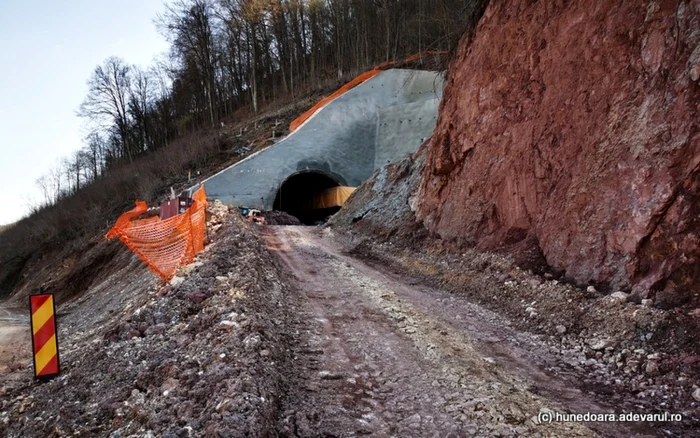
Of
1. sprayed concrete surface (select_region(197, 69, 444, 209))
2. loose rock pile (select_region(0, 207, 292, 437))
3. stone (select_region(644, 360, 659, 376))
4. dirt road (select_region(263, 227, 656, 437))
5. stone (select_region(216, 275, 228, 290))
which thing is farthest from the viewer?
sprayed concrete surface (select_region(197, 69, 444, 209))

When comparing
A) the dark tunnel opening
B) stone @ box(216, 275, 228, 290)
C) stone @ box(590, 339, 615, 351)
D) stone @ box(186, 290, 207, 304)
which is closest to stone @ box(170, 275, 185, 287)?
stone @ box(216, 275, 228, 290)

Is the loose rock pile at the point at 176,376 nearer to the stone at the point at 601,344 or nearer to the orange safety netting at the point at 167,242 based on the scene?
the orange safety netting at the point at 167,242

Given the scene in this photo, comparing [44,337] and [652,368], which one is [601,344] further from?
[44,337]

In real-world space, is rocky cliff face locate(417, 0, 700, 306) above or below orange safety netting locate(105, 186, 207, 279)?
above

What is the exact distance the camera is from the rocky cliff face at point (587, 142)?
4719 mm

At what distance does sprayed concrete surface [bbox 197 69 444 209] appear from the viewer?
2294cm

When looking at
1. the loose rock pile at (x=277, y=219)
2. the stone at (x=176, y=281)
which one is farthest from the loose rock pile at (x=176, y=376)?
the loose rock pile at (x=277, y=219)

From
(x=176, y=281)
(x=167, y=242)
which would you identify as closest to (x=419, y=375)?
(x=176, y=281)

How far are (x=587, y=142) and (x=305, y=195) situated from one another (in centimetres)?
2382

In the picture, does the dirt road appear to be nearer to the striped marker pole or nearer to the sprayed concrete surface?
the striped marker pole

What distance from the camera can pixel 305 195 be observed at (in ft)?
95.7

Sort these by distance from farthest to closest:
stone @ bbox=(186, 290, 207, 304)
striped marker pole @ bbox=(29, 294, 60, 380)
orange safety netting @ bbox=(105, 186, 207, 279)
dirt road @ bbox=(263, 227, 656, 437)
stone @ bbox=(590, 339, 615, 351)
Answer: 1. orange safety netting @ bbox=(105, 186, 207, 279)
2. stone @ bbox=(186, 290, 207, 304)
3. striped marker pole @ bbox=(29, 294, 60, 380)
4. stone @ bbox=(590, 339, 615, 351)
5. dirt road @ bbox=(263, 227, 656, 437)

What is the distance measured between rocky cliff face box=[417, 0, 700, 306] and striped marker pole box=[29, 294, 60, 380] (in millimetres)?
6427

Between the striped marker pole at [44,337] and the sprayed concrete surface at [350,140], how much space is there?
17831mm
